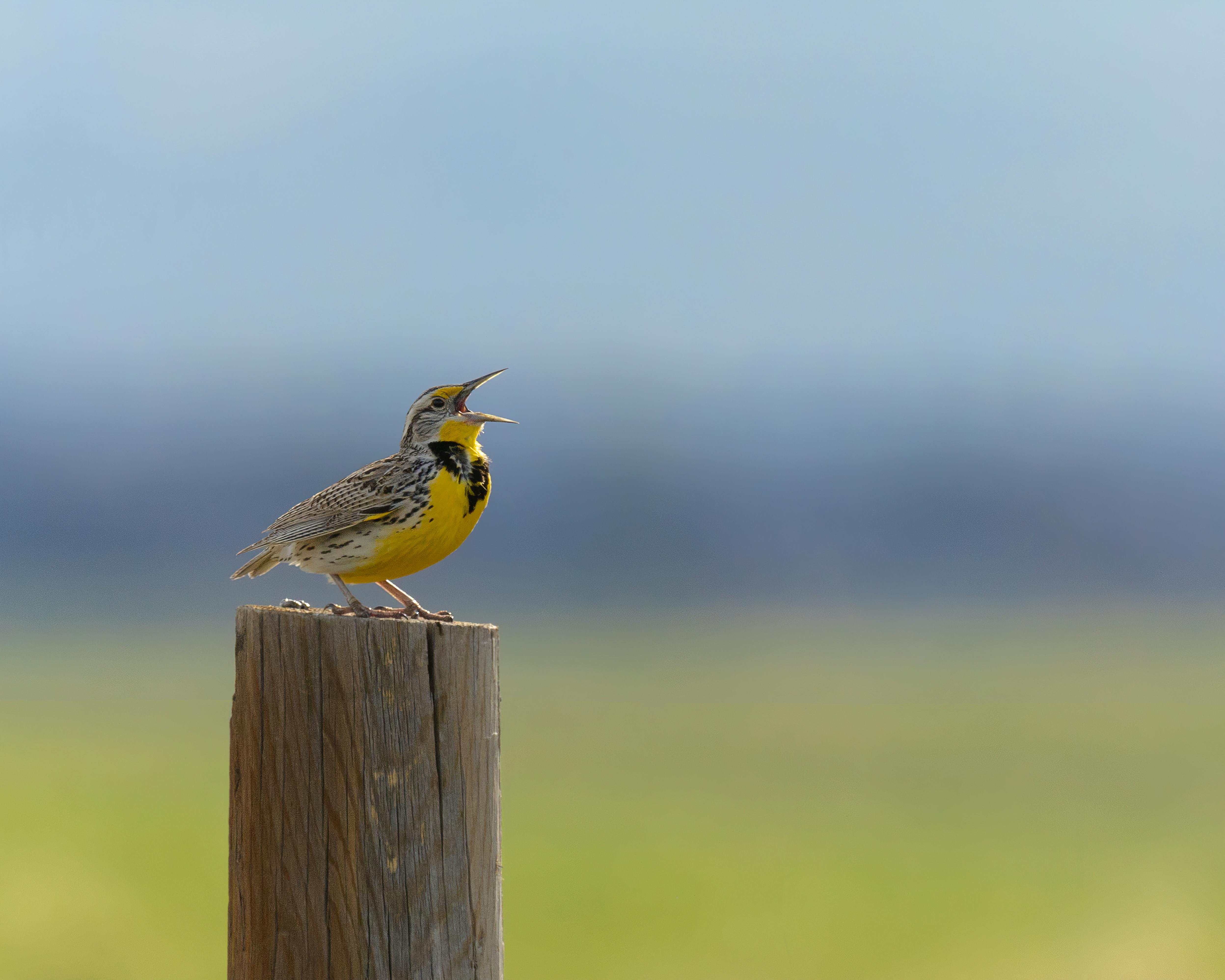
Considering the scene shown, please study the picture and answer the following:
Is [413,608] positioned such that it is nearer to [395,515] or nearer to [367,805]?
[395,515]

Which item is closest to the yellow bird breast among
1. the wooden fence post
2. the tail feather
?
the tail feather

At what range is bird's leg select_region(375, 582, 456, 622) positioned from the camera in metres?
3.45

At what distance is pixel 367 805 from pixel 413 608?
1.62 m

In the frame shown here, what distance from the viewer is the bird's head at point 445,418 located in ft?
14.6

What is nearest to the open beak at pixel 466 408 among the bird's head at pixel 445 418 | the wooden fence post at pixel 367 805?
the bird's head at pixel 445 418

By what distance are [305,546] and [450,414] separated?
75 cm

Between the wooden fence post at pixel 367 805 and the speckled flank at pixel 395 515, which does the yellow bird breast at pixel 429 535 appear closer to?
the speckled flank at pixel 395 515

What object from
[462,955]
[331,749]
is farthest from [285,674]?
[462,955]

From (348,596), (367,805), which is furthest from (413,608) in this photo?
(367,805)

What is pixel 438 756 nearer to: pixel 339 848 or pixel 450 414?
pixel 339 848

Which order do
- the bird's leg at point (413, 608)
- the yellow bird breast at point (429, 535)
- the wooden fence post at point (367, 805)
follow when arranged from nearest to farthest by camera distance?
1. the wooden fence post at point (367, 805)
2. the bird's leg at point (413, 608)
3. the yellow bird breast at point (429, 535)

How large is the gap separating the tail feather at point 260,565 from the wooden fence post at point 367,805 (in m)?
1.86

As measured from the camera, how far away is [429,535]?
161 inches

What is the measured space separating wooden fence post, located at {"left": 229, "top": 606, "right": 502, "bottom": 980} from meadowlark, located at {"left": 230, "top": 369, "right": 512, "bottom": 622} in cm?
129
